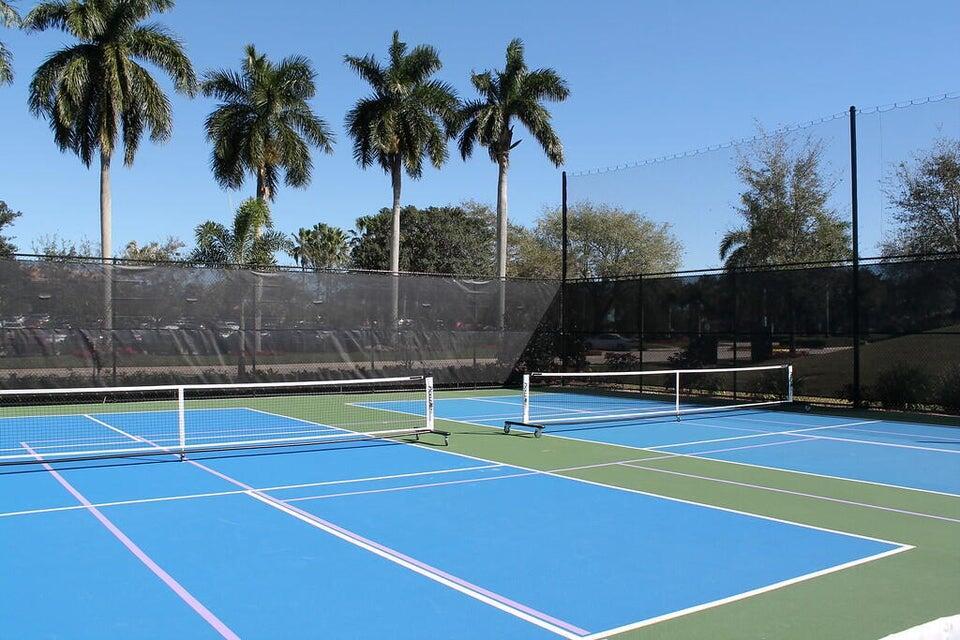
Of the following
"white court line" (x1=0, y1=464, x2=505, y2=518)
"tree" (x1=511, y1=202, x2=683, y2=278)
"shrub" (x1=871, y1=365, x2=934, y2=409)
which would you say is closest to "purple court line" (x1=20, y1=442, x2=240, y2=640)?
"white court line" (x1=0, y1=464, x2=505, y2=518)

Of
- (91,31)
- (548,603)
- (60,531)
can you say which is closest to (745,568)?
(548,603)

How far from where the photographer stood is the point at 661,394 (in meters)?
20.5

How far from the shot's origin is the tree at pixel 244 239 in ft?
89.8

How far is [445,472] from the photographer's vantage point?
9688mm

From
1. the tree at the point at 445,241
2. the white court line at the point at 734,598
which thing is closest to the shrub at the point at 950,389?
the white court line at the point at 734,598

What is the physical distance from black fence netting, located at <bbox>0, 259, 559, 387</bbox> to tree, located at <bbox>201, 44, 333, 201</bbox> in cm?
984

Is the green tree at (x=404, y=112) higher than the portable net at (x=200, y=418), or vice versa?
the green tree at (x=404, y=112)

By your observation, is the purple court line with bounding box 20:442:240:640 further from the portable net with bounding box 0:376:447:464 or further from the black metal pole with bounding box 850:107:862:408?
the black metal pole with bounding box 850:107:862:408

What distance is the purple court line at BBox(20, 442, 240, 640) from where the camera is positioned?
475cm

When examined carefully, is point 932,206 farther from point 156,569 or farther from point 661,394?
point 156,569

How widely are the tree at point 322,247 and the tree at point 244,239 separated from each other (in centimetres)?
3520

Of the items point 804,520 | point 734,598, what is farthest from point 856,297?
point 734,598

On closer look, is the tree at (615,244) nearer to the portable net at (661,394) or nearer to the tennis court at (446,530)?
the portable net at (661,394)

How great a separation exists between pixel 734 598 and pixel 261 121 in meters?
25.8
